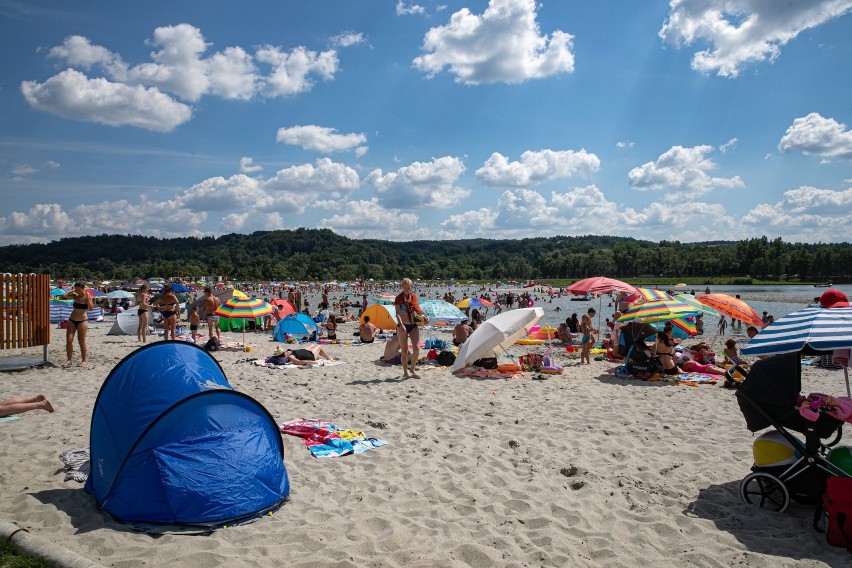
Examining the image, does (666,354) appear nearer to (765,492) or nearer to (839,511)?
(765,492)

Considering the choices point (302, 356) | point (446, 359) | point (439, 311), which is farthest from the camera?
point (439, 311)

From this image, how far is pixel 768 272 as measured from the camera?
295ft

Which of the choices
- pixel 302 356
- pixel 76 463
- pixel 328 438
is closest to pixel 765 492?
pixel 328 438

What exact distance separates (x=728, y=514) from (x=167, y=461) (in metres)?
4.37

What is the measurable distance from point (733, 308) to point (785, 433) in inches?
353

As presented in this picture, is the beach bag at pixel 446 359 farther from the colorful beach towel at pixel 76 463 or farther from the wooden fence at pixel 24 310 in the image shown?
the wooden fence at pixel 24 310

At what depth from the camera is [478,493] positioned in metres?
4.53

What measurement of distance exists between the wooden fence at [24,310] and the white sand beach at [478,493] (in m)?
Result: 2.04

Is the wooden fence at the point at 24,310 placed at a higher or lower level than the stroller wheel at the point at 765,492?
higher

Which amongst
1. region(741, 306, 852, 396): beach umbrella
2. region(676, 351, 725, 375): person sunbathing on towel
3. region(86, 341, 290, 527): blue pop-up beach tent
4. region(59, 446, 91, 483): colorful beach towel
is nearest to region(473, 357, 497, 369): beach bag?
region(676, 351, 725, 375): person sunbathing on towel

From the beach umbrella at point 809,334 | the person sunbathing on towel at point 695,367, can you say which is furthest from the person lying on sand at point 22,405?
the person sunbathing on towel at point 695,367

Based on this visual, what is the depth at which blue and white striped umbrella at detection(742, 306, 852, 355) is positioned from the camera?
4191 mm

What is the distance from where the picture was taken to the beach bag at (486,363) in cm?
1030

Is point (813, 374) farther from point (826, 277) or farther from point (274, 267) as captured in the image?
point (274, 267)
